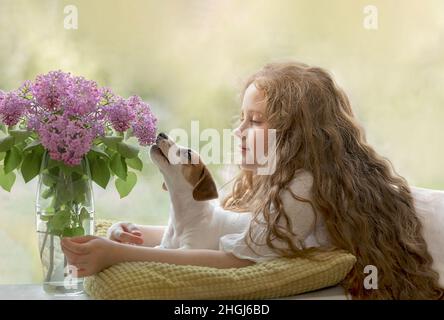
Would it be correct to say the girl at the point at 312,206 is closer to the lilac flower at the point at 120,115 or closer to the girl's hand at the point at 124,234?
the girl's hand at the point at 124,234

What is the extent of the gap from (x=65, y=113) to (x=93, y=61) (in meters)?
0.87

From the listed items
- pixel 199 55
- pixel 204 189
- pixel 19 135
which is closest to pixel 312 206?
pixel 204 189

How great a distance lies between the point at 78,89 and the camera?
1.52m

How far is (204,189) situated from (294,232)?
0.22 metres

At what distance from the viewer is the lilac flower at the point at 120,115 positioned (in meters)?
1.54

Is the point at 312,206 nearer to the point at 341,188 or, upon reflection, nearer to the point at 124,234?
the point at 341,188

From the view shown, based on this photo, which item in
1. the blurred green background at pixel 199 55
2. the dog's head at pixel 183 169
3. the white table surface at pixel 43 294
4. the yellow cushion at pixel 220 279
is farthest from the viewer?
the blurred green background at pixel 199 55

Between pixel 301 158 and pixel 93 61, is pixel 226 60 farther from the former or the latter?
pixel 301 158

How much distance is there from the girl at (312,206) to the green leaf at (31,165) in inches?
7.9

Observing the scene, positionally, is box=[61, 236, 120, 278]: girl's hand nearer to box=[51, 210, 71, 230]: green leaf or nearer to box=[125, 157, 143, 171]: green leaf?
box=[51, 210, 71, 230]: green leaf

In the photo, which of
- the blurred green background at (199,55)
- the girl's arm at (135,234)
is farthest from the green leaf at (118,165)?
the blurred green background at (199,55)

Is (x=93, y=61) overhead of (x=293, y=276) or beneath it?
overhead

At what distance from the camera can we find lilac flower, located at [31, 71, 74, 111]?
4.92ft
